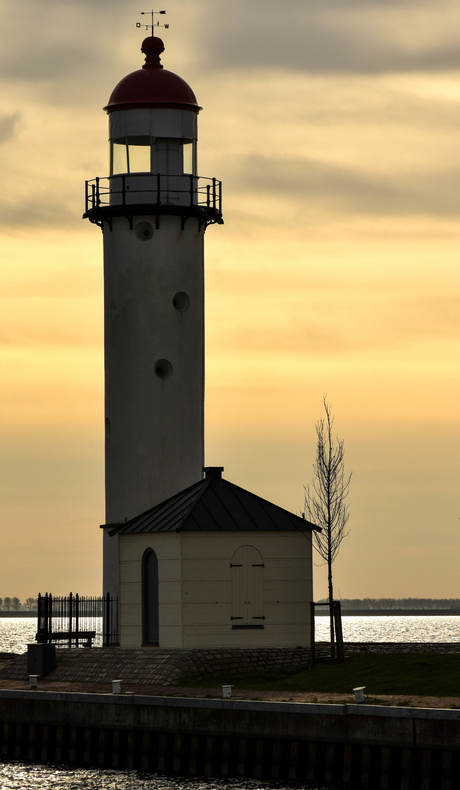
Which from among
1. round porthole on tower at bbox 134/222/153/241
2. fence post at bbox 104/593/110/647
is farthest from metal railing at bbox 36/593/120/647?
round porthole on tower at bbox 134/222/153/241

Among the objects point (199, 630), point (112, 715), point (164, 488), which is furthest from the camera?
point (164, 488)

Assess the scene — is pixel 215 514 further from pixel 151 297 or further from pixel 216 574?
pixel 151 297

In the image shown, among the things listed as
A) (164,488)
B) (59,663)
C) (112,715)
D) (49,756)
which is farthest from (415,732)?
(164,488)

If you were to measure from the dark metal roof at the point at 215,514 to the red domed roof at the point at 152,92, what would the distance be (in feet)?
45.7

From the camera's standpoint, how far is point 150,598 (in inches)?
1539

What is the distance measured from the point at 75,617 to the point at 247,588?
6.97 m

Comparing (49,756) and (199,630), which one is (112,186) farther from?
(49,756)

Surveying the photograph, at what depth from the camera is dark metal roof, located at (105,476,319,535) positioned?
125ft

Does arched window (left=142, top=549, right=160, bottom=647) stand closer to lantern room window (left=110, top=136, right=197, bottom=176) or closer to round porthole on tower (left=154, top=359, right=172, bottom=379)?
round porthole on tower (left=154, top=359, right=172, bottom=379)

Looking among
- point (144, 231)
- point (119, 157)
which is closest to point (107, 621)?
point (144, 231)

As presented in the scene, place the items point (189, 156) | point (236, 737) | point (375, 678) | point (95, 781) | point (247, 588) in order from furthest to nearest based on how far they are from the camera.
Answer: point (189, 156) < point (247, 588) < point (375, 678) < point (95, 781) < point (236, 737)

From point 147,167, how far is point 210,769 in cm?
2331

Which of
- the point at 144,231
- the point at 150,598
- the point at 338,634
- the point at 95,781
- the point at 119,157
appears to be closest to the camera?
the point at 95,781

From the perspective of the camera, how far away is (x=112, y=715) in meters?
32.2
